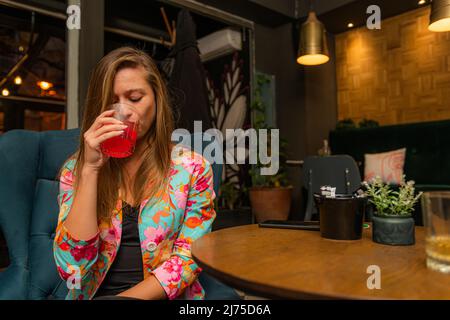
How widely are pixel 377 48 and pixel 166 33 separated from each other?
101 inches

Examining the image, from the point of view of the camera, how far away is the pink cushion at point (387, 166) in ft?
11.0

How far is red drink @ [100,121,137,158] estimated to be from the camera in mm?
873

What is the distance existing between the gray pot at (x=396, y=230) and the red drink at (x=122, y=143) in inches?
25.1

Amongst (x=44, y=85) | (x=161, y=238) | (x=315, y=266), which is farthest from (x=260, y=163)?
(x=315, y=266)

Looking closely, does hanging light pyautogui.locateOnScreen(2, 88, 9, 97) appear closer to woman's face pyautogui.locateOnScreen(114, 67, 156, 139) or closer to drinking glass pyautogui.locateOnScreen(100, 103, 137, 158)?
woman's face pyautogui.locateOnScreen(114, 67, 156, 139)

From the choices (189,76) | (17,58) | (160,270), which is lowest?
(160,270)

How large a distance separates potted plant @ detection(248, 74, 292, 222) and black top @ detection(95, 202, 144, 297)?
2.49 m

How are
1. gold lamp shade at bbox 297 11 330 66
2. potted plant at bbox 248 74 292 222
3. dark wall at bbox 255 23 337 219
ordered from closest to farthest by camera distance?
gold lamp shade at bbox 297 11 330 66 → potted plant at bbox 248 74 292 222 → dark wall at bbox 255 23 337 219

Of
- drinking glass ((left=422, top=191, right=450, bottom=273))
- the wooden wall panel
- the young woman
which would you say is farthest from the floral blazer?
the wooden wall panel

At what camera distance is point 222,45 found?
3945 millimetres

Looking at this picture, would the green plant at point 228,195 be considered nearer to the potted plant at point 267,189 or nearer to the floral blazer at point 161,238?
the potted plant at point 267,189

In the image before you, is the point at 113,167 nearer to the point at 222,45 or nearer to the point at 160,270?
the point at 160,270

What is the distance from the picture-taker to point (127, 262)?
1008 millimetres

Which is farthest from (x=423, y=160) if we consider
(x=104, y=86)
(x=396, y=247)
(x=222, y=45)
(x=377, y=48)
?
(x=104, y=86)
